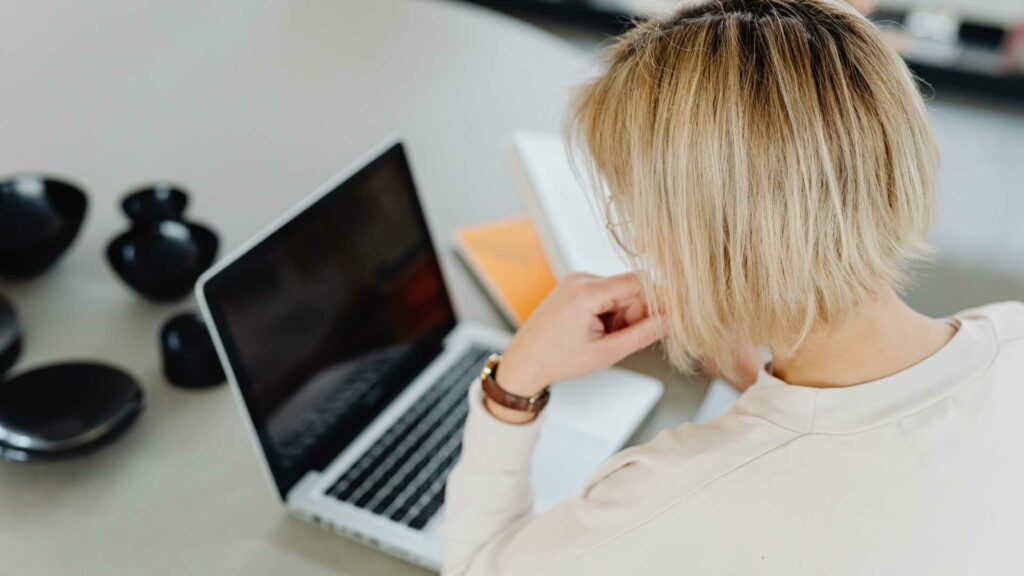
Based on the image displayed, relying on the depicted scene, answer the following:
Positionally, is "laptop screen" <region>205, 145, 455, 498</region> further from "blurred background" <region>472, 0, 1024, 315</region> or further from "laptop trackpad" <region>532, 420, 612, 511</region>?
"blurred background" <region>472, 0, 1024, 315</region>

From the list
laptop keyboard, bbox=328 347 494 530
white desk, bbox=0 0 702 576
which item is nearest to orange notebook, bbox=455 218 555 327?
white desk, bbox=0 0 702 576

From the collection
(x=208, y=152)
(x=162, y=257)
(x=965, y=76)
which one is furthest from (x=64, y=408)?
(x=965, y=76)

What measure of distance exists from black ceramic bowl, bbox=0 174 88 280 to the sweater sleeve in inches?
29.1

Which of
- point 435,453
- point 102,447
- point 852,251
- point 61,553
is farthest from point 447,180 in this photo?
point 852,251

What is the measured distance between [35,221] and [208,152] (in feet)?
1.20

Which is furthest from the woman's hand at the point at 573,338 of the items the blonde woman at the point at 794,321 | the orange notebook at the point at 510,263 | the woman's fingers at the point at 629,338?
the orange notebook at the point at 510,263

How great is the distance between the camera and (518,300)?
4.68 feet

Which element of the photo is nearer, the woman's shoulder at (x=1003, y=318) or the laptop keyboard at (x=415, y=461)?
the woman's shoulder at (x=1003, y=318)

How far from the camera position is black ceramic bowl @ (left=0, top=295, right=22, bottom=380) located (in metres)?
1.30

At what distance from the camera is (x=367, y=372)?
1.23 m

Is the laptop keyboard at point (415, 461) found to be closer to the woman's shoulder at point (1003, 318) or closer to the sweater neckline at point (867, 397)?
the sweater neckline at point (867, 397)

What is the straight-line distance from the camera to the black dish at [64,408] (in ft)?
3.82

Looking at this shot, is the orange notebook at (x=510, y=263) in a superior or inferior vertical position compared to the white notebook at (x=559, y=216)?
inferior

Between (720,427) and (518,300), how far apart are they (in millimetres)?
609
